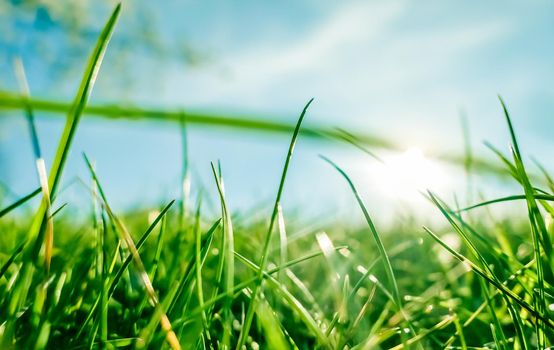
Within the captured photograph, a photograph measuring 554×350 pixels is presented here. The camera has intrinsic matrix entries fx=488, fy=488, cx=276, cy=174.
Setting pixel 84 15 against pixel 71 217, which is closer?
pixel 71 217

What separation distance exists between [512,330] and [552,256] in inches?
8.7

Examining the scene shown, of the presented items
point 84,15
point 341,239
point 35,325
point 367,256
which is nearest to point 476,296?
point 367,256

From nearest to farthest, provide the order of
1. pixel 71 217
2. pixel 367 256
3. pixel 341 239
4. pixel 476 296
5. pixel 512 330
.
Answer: pixel 512 330, pixel 476 296, pixel 367 256, pixel 341 239, pixel 71 217

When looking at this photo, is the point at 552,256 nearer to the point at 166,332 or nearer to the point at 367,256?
the point at 166,332

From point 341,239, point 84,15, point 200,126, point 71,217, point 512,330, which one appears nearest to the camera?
point 200,126

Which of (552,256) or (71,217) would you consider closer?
(552,256)

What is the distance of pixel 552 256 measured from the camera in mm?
362

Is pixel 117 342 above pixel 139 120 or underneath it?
underneath

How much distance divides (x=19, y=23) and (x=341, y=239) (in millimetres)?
12125

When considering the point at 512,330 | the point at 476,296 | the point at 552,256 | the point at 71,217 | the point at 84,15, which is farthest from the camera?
the point at 84,15

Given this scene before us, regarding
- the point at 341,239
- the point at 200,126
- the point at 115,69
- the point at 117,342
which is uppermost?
the point at 115,69

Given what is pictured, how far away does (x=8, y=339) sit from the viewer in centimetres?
33

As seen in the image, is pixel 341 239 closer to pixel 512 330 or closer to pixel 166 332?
pixel 512 330

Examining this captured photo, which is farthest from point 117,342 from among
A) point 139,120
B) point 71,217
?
point 71,217
